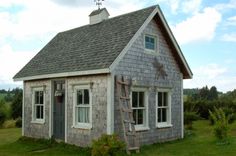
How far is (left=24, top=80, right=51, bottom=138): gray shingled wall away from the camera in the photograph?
1786 centimetres

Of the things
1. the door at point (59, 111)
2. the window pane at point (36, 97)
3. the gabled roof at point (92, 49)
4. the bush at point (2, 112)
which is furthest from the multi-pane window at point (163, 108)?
the bush at point (2, 112)

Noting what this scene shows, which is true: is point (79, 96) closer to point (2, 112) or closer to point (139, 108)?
point (139, 108)

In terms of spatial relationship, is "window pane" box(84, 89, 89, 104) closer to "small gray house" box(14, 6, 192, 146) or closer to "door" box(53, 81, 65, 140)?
"small gray house" box(14, 6, 192, 146)

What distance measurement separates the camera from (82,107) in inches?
623

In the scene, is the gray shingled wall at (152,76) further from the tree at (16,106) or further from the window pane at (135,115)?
the tree at (16,106)

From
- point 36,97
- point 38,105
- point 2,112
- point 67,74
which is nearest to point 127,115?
point 67,74

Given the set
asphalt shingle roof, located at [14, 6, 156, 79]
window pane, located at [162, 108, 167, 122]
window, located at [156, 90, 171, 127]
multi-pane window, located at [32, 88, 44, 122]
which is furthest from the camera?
multi-pane window, located at [32, 88, 44, 122]

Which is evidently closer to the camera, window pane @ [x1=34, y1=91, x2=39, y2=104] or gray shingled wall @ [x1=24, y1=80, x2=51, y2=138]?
gray shingled wall @ [x1=24, y1=80, x2=51, y2=138]

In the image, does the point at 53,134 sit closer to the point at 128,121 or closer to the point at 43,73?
the point at 43,73

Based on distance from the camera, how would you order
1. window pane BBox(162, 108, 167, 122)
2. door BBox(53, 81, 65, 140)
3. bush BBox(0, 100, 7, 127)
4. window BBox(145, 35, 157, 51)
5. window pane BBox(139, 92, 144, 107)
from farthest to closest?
1. bush BBox(0, 100, 7, 127)
2. window pane BBox(162, 108, 167, 122)
3. door BBox(53, 81, 65, 140)
4. window BBox(145, 35, 157, 51)
5. window pane BBox(139, 92, 144, 107)

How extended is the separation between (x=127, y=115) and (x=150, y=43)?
12.8 ft

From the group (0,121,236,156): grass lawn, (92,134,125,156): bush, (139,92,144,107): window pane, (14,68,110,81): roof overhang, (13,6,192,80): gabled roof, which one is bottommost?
(0,121,236,156): grass lawn

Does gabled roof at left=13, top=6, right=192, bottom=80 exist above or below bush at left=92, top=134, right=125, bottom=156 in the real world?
above

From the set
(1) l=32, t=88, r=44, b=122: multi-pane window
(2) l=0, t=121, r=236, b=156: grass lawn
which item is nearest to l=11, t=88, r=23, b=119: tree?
(1) l=32, t=88, r=44, b=122: multi-pane window
